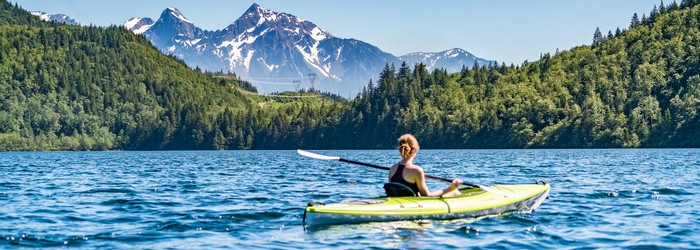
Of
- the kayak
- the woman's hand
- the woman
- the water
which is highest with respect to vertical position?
the woman

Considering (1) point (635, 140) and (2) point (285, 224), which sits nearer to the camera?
(2) point (285, 224)

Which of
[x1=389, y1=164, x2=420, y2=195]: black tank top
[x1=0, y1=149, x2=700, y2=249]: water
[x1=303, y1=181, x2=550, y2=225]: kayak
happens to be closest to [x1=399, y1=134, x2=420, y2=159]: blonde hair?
[x1=389, y1=164, x2=420, y2=195]: black tank top

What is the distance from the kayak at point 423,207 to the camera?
78.0 feet

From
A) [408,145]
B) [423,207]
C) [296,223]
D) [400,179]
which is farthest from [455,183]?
[296,223]

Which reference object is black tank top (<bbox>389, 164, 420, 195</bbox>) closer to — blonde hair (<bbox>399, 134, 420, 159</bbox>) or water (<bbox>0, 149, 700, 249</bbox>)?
blonde hair (<bbox>399, 134, 420, 159</bbox>)

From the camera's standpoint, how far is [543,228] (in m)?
24.7

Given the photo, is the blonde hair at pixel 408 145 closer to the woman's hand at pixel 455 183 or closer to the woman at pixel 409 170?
the woman at pixel 409 170

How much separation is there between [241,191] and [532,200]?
16.6 metres

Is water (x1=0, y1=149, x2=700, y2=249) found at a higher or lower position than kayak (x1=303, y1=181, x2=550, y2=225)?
lower

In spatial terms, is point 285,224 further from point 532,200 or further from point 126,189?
point 126,189

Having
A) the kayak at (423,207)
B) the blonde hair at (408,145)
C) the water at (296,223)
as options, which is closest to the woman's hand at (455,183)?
the kayak at (423,207)

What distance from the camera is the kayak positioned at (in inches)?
936

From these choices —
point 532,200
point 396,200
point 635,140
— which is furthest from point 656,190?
point 635,140

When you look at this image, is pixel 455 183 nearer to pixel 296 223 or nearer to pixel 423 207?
pixel 423 207
